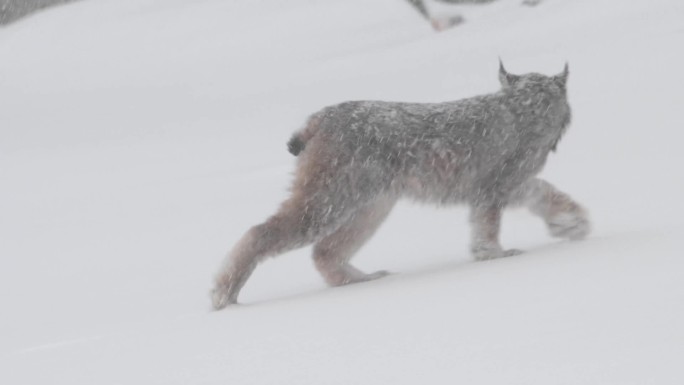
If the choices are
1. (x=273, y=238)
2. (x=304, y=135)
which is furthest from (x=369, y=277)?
(x=304, y=135)

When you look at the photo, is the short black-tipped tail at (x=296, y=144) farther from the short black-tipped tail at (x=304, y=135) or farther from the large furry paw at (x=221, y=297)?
the large furry paw at (x=221, y=297)

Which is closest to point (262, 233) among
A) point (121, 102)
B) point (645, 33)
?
point (645, 33)

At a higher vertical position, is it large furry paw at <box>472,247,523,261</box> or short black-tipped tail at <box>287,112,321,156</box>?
short black-tipped tail at <box>287,112,321,156</box>

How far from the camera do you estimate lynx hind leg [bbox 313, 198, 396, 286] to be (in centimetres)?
648

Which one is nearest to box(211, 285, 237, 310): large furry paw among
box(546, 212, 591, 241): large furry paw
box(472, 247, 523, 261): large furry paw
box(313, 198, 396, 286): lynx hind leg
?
box(313, 198, 396, 286): lynx hind leg

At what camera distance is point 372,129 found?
618 centimetres

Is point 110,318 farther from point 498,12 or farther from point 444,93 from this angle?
point 498,12

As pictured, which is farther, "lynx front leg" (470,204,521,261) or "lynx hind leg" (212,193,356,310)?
"lynx front leg" (470,204,521,261)

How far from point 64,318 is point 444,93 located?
883 centimetres

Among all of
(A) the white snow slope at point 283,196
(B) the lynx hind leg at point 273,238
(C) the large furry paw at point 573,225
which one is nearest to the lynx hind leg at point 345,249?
(A) the white snow slope at point 283,196

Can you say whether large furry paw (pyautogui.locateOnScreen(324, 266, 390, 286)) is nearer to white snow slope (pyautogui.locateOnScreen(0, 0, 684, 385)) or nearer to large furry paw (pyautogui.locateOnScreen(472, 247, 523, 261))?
white snow slope (pyautogui.locateOnScreen(0, 0, 684, 385))

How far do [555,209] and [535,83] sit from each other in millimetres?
705

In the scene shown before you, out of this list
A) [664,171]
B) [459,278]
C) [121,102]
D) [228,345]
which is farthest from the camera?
[121,102]

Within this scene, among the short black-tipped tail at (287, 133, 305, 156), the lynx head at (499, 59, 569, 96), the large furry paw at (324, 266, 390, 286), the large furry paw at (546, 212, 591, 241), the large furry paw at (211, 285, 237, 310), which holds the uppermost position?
the lynx head at (499, 59, 569, 96)
